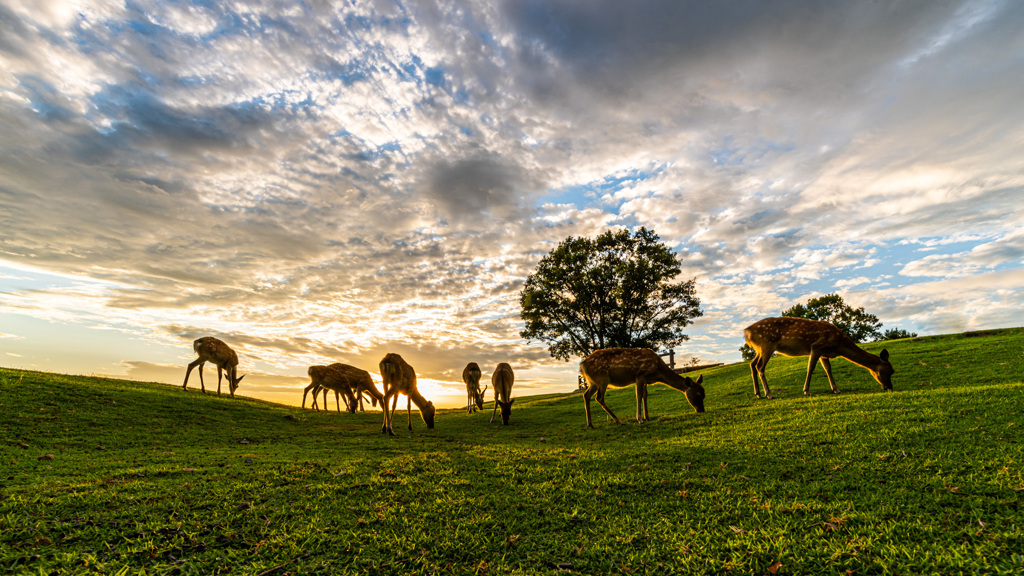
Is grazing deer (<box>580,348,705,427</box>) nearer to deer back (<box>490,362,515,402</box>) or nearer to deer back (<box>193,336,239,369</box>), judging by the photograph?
deer back (<box>490,362,515,402</box>)

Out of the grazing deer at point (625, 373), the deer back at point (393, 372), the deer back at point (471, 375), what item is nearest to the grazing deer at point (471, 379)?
the deer back at point (471, 375)

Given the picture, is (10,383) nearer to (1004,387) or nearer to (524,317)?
(1004,387)

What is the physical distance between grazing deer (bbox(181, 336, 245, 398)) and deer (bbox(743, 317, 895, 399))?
84.6 ft

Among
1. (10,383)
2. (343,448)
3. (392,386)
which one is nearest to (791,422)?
(343,448)

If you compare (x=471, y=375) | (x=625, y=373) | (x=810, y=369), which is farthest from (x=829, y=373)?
(x=471, y=375)

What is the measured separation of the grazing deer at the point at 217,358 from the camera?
75.3 ft

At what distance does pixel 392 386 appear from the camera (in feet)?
52.9

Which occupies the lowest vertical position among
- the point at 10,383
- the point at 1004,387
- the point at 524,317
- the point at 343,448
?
the point at 343,448

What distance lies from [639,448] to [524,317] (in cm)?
3083

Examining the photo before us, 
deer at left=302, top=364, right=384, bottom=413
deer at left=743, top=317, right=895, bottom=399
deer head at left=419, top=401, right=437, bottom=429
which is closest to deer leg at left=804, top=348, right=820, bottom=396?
deer at left=743, top=317, right=895, bottom=399

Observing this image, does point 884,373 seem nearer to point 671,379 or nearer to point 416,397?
point 671,379

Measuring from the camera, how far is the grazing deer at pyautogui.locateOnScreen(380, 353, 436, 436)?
610 inches

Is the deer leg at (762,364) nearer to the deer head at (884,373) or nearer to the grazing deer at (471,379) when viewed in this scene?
the deer head at (884,373)

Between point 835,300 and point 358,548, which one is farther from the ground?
point 835,300
